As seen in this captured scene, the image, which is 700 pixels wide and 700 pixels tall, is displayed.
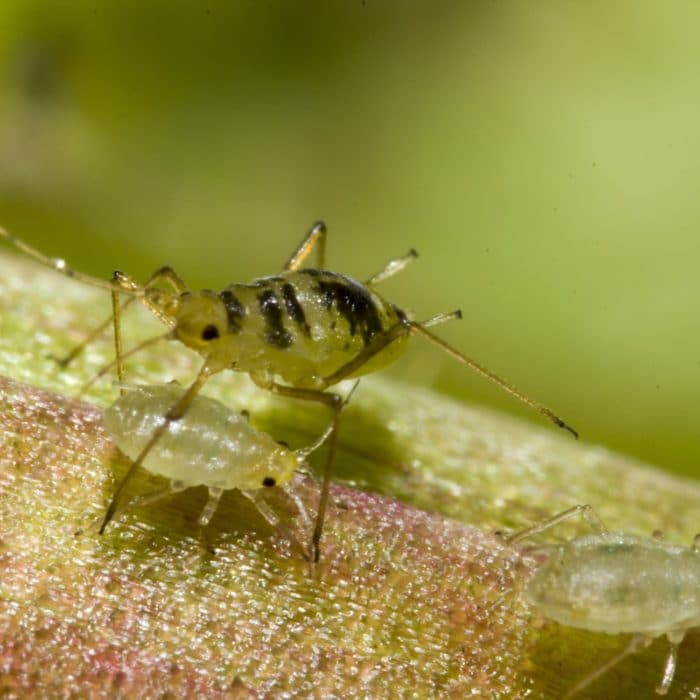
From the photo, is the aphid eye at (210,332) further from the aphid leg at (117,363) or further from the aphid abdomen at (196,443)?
the aphid abdomen at (196,443)

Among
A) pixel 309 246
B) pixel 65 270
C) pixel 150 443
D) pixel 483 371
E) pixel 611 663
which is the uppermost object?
pixel 309 246

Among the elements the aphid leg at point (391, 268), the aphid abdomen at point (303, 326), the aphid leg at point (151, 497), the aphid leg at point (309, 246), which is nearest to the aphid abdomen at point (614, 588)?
the aphid leg at point (151, 497)

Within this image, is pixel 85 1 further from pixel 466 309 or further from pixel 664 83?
pixel 664 83

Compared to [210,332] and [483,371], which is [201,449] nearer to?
[210,332]

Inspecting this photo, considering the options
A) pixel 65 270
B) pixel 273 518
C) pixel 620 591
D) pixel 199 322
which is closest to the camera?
pixel 620 591

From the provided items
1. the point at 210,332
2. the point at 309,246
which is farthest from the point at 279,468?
the point at 309,246

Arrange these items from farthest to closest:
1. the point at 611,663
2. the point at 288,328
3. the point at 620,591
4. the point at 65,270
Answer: the point at 288,328 < the point at 65,270 < the point at 611,663 < the point at 620,591
